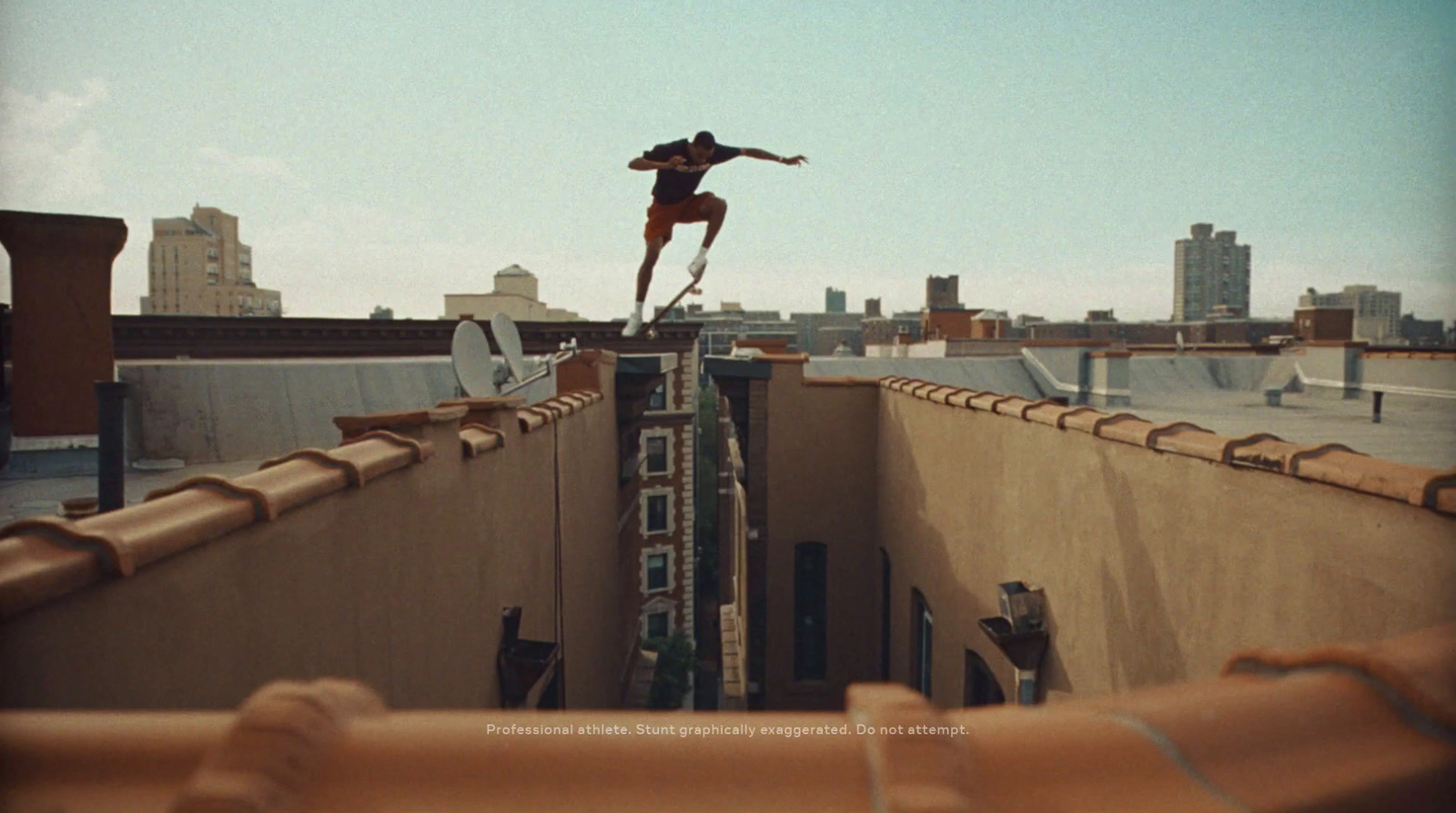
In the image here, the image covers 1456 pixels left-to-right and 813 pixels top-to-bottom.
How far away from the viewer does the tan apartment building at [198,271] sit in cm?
3597

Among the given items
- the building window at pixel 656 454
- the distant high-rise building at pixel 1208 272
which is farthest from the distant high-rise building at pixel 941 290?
the building window at pixel 656 454

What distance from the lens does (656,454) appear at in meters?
28.1

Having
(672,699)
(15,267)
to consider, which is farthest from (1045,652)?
(672,699)

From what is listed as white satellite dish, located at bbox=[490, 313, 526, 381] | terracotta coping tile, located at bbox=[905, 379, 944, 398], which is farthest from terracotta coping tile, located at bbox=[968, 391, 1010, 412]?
white satellite dish, located at bbox=[490, 313, 526, 381]

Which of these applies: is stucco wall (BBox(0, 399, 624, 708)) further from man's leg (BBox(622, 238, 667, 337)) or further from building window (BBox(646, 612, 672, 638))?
building window (BBox(646, 612, 672, 638))

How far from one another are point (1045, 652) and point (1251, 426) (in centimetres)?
372

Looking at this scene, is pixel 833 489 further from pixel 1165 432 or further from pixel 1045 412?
pixel 1165 432

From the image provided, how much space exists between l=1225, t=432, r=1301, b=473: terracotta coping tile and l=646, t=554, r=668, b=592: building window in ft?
84.9

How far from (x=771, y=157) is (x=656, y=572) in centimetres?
2332

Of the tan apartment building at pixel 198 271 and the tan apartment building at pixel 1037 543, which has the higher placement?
the tan apartment building at pixel 198 271

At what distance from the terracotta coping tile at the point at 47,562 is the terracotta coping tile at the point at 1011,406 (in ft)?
16.8

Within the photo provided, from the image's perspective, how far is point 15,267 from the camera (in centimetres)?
790

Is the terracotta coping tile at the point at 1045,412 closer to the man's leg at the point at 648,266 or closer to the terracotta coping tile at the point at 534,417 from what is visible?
the terracotta coping tile at the point at 534,417

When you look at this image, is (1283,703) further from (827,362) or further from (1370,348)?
(827,362)
